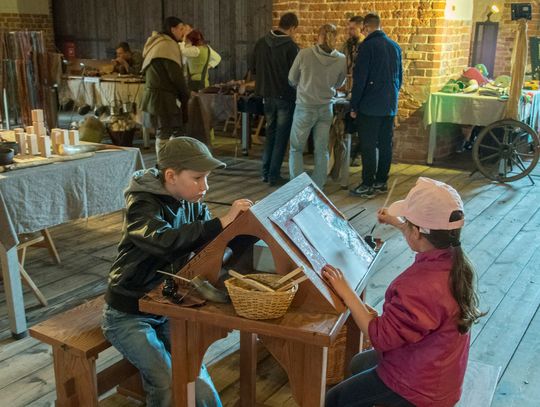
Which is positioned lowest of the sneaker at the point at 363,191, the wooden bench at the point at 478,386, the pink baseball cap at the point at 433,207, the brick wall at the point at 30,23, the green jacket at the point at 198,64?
the sneaker at the point at 363,191

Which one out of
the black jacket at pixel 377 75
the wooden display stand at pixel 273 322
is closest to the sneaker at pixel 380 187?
the black jacket at pixel 377 75

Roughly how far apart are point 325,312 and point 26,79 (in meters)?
3.75

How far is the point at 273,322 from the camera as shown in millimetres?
1594

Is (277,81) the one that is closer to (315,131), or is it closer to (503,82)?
(315,131)

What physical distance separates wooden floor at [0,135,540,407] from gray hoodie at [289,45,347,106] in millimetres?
936

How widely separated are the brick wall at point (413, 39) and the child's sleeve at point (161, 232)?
539 centimetres

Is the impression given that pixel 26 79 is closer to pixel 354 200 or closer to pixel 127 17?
pixel 354 200

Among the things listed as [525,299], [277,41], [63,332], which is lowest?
[525,299]

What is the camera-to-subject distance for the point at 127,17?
11195 millimetres

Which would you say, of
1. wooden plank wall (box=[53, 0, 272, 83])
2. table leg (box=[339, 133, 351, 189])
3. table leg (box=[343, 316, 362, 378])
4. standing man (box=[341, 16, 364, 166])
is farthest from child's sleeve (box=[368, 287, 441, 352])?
wooden plank wall (box=[53, 0, 272, 83])

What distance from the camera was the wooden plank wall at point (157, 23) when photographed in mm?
9516

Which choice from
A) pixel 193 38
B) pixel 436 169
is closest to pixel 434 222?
pixel 436 169

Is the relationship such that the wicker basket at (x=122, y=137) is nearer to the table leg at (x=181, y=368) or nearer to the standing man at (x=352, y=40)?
the standing man at (x=352, y=40)

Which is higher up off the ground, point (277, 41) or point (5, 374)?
point (277, 41)
